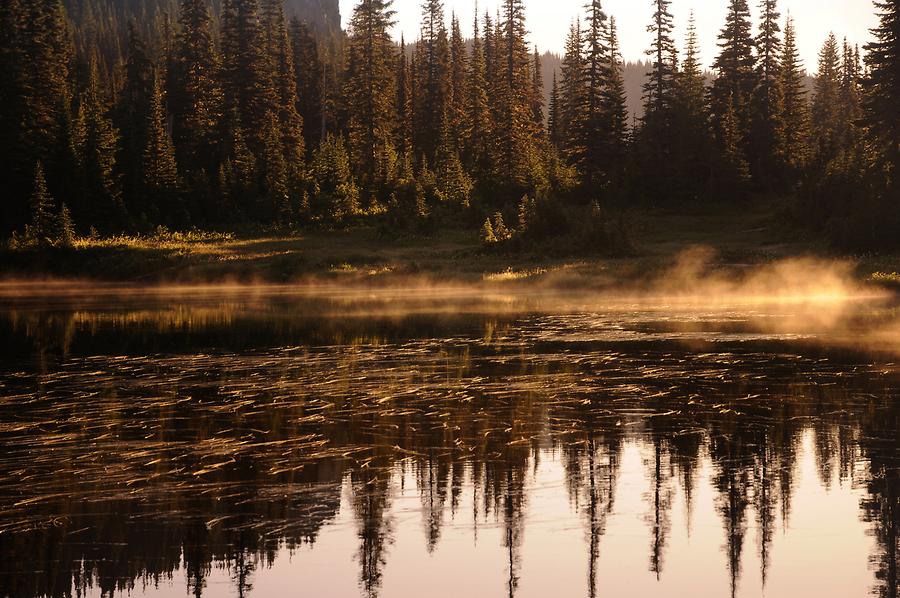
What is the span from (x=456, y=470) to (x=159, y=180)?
6505 cm

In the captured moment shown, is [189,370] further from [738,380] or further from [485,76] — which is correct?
[485,76]

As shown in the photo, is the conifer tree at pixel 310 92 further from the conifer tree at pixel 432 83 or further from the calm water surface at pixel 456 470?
the calm water surface at pixel 456 470

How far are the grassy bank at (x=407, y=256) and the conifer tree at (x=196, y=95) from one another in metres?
17.6

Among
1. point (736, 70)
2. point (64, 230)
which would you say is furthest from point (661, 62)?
point (64, 230)

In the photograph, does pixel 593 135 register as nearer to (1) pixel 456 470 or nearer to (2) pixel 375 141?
(2) pixel 375 141

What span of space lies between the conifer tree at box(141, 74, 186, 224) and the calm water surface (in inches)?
1914

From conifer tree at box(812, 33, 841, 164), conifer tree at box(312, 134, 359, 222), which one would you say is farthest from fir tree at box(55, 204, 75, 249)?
conifer tree at box(812, 33, 841, 164)

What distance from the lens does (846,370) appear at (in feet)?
63.4

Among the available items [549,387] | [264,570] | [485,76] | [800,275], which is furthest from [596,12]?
[264,570]

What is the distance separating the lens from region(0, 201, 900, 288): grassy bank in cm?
4641

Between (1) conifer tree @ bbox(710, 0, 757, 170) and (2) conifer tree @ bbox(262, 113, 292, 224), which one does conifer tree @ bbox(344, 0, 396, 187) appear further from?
(1) conifer tree @ bbox(710, 0, 757, 170)

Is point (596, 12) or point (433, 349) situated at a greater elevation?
point (596, 12)

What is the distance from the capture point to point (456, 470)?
1171 centimetres

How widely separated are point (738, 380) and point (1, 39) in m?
75.5
